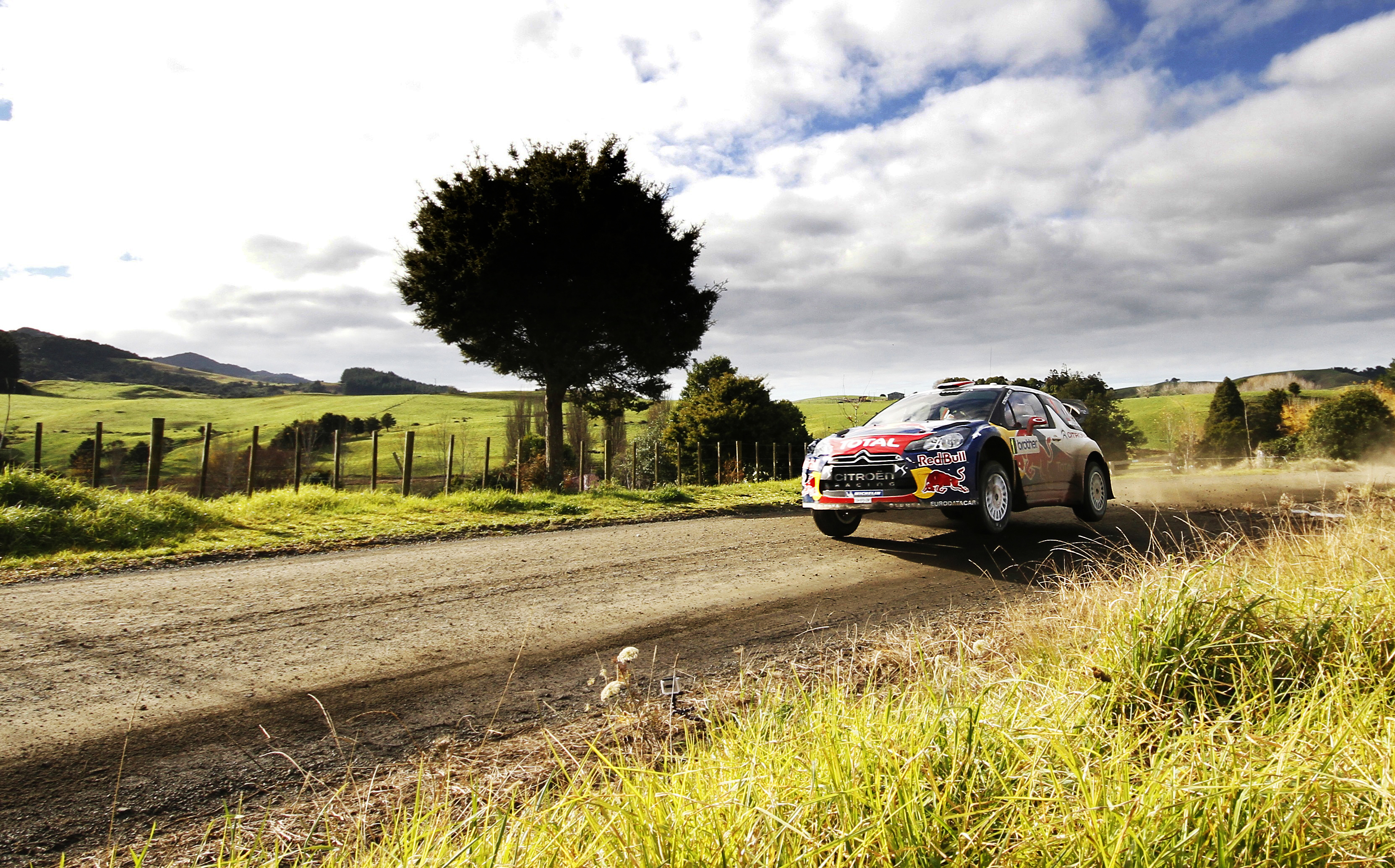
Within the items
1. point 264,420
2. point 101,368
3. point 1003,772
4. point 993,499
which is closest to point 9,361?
point 264,420

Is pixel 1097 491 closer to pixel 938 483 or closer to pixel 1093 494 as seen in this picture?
pixel 1093 494

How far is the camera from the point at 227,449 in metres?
47.9

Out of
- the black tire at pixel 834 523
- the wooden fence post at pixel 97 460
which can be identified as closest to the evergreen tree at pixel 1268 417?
the black tire at pixel 834 523

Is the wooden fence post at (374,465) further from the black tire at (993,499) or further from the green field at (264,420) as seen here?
the green field at (264,420)

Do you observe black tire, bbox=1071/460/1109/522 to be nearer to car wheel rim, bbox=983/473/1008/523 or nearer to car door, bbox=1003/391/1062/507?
car door, bbox=1003/391/1062/507

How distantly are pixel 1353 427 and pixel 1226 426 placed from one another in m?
19.2

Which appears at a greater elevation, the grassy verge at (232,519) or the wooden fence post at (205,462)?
the wooden fence post at (205,462)

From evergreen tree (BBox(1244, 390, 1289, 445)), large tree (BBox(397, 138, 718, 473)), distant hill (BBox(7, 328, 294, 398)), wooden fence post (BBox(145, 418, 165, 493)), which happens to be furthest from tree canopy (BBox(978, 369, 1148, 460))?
distant hill (BBox(7, 328, 294, 398))

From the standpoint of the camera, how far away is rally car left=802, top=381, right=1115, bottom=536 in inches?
279

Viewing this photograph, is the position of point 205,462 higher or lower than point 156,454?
lower

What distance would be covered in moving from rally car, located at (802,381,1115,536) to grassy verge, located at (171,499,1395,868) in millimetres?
3717

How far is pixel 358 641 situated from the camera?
416 cm

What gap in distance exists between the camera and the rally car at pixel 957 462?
7.08m

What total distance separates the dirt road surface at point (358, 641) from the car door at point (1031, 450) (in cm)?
63
